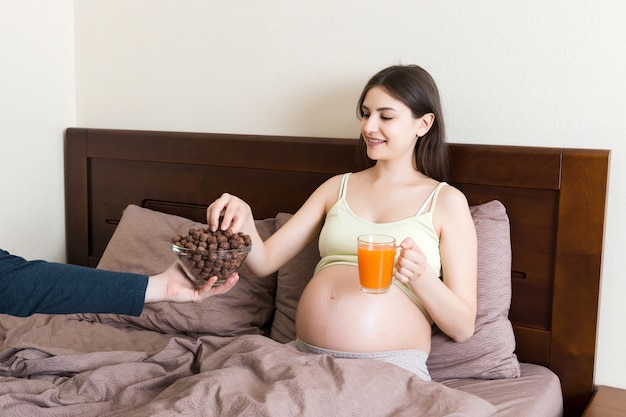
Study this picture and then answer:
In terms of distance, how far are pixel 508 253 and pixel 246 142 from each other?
0.97 m

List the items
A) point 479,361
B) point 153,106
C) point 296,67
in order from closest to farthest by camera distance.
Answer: point 479,361, point 296,67, point 153,106

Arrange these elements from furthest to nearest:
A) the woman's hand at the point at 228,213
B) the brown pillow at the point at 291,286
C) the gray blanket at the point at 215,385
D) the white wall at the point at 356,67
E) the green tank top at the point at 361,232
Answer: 1. the brown pillow at the point at 291,286
2. the white wall at the point at 356,67
3. the green tank top at the point at 361,232
4. the woman's hand at the point at 228,213
5. the gray blanket at the point at 215,385

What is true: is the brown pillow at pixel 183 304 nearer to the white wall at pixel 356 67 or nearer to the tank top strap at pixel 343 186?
the tank top strap at pixel 343 186

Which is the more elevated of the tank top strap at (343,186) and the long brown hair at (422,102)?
the long brown hair at (422,102)

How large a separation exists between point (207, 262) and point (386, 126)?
27.3 inches

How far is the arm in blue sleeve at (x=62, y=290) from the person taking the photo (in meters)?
1.56

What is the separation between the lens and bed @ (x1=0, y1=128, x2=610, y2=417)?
1608mm

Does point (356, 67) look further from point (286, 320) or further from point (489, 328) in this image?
point (489, 328)

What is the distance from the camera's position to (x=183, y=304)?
Result: 7.57ft

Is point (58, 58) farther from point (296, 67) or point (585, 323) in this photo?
point (585, 323)

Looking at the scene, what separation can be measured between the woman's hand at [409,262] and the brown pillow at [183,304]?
685 millimetres

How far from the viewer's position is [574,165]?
2031mm

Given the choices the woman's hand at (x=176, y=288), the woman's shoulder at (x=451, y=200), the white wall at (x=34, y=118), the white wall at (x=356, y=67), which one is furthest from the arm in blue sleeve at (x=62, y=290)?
the white wall at (x=34, y=118)

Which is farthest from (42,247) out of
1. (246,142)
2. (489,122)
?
(489,122)
